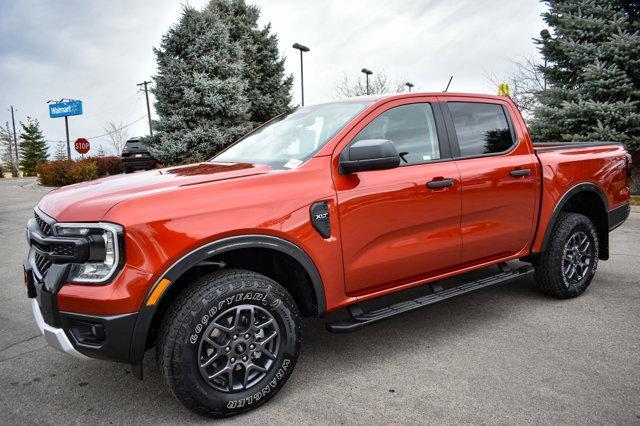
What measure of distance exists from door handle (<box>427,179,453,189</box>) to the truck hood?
3.72 feet

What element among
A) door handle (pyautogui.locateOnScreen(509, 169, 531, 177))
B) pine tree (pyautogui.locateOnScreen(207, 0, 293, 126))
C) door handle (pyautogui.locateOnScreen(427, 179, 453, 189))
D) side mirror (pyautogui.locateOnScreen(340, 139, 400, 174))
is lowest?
door handle (pyautogui.locateOnScreen(427, 179, 453, 189))

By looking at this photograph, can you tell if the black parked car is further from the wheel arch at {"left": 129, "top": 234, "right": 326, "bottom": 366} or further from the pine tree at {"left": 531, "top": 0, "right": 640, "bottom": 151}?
the wheel arch at {"left": 129, "top": 234, "right": 326, "bottom": 366}

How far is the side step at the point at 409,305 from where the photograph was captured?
2961 mm

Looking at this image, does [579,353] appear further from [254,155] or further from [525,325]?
[254,155]

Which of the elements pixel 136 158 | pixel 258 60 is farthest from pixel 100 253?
pixel 258 60

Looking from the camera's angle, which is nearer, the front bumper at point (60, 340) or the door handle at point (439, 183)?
the front bumper at point (60, 340)

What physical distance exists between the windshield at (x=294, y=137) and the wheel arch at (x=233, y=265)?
0.55 metres

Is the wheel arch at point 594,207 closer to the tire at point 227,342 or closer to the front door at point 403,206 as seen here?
the front door at point 403,206

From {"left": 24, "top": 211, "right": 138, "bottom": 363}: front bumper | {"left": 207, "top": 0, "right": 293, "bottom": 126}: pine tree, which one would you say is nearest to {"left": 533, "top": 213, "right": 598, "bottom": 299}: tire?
{"left": 24, "top": 211, "right": 138, "bottom": 363}: front bumper

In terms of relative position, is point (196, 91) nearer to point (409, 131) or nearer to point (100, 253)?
point (409, 131)

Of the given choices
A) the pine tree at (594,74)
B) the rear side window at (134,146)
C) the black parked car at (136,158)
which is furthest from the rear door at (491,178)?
the rear side window at (134,146)

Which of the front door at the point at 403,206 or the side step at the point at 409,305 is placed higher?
the front door at the point at 403,206

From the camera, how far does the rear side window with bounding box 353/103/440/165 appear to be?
129 inches

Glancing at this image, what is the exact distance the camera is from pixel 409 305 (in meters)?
3.25
